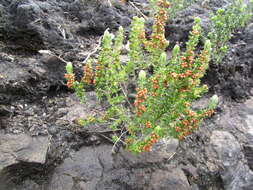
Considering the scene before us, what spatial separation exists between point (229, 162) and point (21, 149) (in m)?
2.37

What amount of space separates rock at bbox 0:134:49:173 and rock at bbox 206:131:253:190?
1.91 meters

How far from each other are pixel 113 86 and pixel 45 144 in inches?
37.7

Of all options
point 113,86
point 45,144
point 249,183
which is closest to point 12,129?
point 45,144

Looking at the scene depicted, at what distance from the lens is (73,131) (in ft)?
9.93

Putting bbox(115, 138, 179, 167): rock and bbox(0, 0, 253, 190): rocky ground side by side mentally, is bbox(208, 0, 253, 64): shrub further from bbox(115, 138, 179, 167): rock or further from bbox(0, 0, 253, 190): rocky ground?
bbox(115, 138, 179, 167): rock

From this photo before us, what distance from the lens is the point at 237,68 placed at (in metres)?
4.10

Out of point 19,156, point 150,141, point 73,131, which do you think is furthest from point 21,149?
point 150,141

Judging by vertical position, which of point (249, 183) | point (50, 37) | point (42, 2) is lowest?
point (249, 183)

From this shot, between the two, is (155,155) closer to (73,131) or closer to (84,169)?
(84,169)

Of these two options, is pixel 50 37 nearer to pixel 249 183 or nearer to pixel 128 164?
pixel 128 164

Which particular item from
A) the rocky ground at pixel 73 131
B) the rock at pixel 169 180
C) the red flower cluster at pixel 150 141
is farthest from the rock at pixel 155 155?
the red flower cluster at pixel 150 141

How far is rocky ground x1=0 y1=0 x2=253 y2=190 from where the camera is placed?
2.68m

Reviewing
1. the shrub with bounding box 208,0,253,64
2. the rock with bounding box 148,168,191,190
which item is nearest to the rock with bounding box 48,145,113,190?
the rock with bounding box 148,168,191,190

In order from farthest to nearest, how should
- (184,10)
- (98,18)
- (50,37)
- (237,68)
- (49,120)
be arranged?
(184,10)
(98,18)
(237,68)
(50,37)
(49,120)
